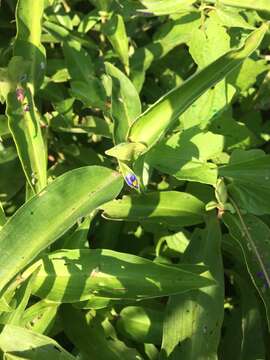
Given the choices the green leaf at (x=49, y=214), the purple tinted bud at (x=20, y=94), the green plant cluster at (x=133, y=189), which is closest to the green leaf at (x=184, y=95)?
the green plant cluster at (x=133, y=189)

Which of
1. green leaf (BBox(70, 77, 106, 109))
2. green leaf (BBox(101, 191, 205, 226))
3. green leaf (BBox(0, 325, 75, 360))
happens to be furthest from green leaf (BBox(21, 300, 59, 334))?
green leaf (BBox(70, 77, 106, 109))

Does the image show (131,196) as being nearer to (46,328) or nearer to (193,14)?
(46,328)

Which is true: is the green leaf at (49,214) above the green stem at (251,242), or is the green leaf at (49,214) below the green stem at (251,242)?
above

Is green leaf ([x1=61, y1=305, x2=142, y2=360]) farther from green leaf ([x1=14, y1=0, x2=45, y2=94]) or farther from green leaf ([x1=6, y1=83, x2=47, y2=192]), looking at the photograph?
green leaf ([x1=14, y1=0, x2=45, y2=94])

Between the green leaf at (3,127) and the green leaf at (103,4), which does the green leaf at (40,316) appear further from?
the green leaf at (103,4)

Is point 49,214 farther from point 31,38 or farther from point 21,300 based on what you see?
point 31,38

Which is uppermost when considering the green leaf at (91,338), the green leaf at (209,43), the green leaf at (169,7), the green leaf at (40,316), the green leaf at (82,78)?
the green leaf at (169,7)

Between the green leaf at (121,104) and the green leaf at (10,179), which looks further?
the green leaf at (10,179)
